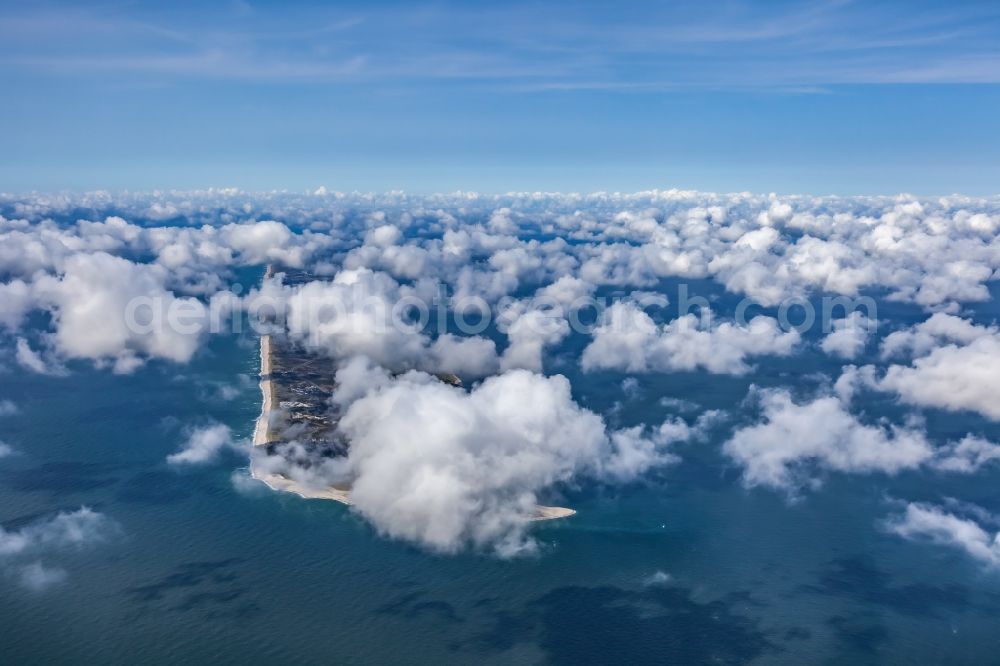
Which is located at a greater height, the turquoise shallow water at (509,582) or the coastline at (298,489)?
the coastline at (298,489)

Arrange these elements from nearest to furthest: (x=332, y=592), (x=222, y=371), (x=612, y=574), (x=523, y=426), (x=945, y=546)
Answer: (x=332, y=592) → (x=612, y=574) → (x=945, y=546) → (x=523, y=426) → (x=222, y=371)

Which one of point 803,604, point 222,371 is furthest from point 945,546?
point 222,371

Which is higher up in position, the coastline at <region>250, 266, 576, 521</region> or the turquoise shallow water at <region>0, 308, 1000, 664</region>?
the coastline at <region>250, 266, 576, 521</region>

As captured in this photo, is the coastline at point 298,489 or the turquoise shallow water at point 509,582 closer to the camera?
the turquoise shallow water at point 509,582

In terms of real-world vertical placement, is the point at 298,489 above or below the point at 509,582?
above

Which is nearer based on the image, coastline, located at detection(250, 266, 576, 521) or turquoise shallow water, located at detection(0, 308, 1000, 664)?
turquoise shallow water, located at detection(0, 308, 1000, 664)

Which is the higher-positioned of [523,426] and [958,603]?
[523,426]

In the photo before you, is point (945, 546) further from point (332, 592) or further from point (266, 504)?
point (266, 504)

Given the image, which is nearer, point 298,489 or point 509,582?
point 509,582
